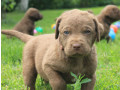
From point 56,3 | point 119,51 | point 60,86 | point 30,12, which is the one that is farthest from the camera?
point 56,3

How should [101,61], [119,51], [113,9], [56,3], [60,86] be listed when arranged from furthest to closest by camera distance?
[56,3]
[113,9]
[119,51]
[101,61]
[60,86]

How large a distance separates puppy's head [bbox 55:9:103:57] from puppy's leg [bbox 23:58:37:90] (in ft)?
3.17

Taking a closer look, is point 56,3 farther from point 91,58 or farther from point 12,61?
point 91,58

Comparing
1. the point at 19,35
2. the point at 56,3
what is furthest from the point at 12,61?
the point at 56,3

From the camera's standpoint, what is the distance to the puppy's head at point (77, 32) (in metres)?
2.51

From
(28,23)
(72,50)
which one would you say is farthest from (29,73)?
(28,23)

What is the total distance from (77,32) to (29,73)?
4.37 feet

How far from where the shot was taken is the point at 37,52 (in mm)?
3506

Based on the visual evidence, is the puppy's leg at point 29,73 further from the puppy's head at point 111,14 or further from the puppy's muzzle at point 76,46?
the puppy's head at point 111,14

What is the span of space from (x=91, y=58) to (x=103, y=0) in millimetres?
33872

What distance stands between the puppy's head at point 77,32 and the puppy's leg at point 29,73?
0.97 meters

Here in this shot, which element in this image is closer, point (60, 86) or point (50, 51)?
point (60, 86)

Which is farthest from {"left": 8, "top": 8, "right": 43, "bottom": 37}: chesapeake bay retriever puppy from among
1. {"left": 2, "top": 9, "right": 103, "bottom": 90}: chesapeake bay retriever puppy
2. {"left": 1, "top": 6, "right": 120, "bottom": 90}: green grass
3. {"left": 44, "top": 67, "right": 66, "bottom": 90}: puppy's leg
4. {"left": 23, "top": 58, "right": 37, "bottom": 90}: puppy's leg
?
{"left": 44, "top": 67, "right": 66, "bottom": 90}: puppy's leg

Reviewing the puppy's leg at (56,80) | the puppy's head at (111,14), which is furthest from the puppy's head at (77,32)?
the puppy's head at (111,14)
